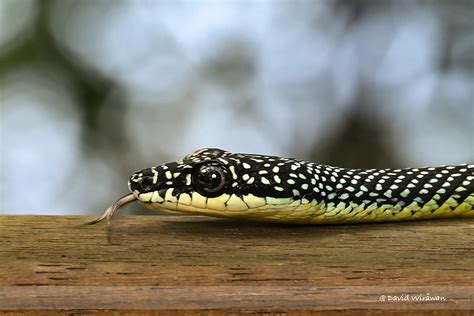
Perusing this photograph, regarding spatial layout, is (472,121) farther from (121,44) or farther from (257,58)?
(121,44)

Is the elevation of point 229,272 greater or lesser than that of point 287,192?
lesser

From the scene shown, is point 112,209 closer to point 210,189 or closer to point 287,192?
point 210,189

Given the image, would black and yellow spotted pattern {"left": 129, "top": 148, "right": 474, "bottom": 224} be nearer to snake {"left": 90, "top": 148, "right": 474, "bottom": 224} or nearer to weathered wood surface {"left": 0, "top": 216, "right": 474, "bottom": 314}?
snake {"left": 90, "top": 148, "right": 474, "bottom": 224}

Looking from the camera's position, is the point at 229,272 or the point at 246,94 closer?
the point at 229,272

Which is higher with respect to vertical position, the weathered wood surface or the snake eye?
the snake eye

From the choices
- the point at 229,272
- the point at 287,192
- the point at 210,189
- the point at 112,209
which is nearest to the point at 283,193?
the point at 287,192

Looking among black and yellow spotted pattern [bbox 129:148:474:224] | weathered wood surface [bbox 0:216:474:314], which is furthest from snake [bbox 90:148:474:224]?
weathered wood surface [bbox 0:216:474:314]
